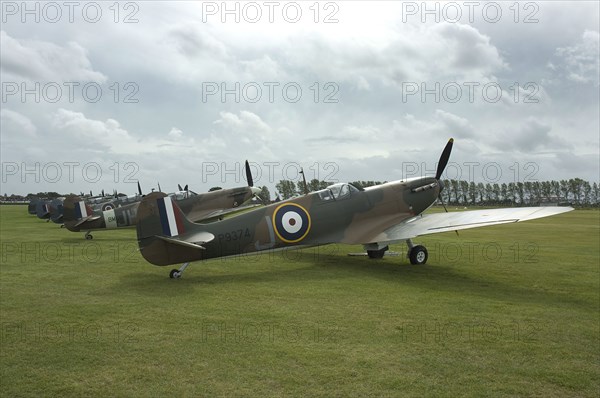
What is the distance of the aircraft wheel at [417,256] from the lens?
37.6 feet

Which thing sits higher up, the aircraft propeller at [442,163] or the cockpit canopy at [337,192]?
the aircraft propeller at [442,163]

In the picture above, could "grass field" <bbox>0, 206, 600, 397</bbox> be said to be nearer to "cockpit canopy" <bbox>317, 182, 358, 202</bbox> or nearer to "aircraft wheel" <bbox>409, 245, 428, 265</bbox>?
"aircraft wheel" <bbox>409, 245, 428, 265</bbox>

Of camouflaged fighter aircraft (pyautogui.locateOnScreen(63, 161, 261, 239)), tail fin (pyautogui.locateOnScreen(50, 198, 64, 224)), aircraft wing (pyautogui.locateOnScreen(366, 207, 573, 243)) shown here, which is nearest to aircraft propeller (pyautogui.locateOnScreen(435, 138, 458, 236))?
aircraft wing (pyautogui.locateOnScreen(366, 207, 573, 243))

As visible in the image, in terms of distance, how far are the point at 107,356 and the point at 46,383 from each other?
2.38 ft

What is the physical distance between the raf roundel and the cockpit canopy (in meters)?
0.81

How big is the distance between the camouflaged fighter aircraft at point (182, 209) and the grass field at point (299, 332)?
995 centimetres

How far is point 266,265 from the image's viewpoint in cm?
1135

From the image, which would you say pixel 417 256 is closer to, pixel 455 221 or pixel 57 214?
pixel 455 221

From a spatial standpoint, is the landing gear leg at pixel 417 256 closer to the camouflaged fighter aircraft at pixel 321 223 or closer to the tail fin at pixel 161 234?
the camouflaged fighter aircraft at pixel 321 223

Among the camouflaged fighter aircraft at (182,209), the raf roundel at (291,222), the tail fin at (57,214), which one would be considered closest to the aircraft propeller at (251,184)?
the camouflaged fighter aircraft at (182,209)

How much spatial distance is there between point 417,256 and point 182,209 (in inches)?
578

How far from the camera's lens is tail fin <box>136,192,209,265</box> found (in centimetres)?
890

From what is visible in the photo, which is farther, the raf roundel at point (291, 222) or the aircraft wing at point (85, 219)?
the aircraft wing at point (85, 219)

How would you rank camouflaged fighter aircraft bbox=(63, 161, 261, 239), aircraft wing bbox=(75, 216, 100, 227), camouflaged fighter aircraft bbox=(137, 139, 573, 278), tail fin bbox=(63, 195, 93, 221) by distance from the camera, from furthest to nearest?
tail fin bbox=(63, 195, 93, 221)
camouflaged fighter aircraft bbox=(63, 161, 261, 239)
aircraft wing bbox=(75, 216, 100, 227)
camouflaged fighter aircraft bbox=(137, 139, 573, 278)
